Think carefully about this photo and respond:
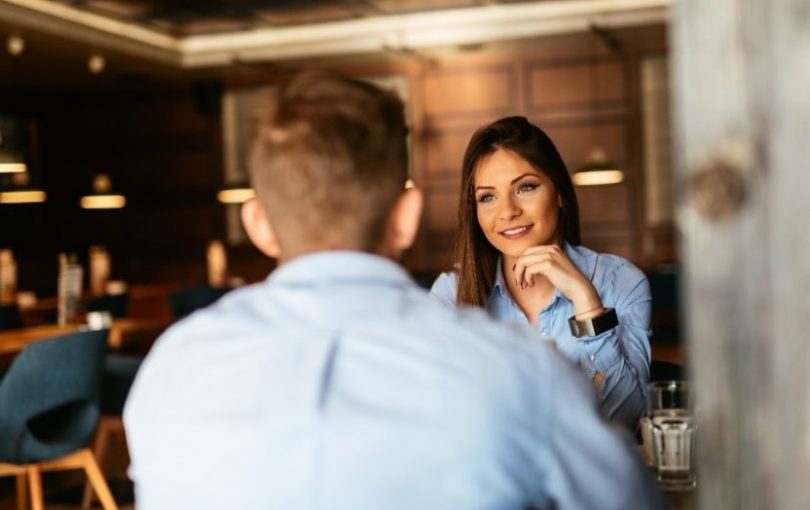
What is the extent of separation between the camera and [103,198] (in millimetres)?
10289

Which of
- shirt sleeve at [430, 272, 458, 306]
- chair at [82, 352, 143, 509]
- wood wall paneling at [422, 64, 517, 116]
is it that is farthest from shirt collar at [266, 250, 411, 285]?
wood wall paneling at [422, 64, 517, 116]

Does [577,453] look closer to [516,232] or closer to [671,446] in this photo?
[671,446]

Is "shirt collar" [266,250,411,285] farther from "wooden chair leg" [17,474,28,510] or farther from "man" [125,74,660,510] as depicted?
"wooden chair leg" [17,474,28,510]

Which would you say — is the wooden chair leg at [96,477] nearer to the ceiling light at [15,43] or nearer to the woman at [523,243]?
the woman at [523,243]

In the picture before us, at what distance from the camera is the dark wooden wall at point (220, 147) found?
9.88 m

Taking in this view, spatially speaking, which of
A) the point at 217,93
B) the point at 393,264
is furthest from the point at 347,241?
the point at 217,93

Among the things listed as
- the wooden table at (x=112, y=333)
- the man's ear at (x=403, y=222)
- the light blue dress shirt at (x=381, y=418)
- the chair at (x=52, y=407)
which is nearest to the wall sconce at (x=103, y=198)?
the wooden table at (x=112, y=333)

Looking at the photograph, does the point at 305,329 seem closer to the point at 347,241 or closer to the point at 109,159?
the point at 347,241

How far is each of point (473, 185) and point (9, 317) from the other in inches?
201

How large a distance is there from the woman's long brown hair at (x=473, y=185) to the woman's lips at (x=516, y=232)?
0.10m

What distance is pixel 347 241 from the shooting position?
3.84 ft

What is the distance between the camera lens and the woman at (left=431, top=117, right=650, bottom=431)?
2.43 m

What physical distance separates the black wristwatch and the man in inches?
42.0

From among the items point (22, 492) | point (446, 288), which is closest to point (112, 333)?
point (22, 492)
